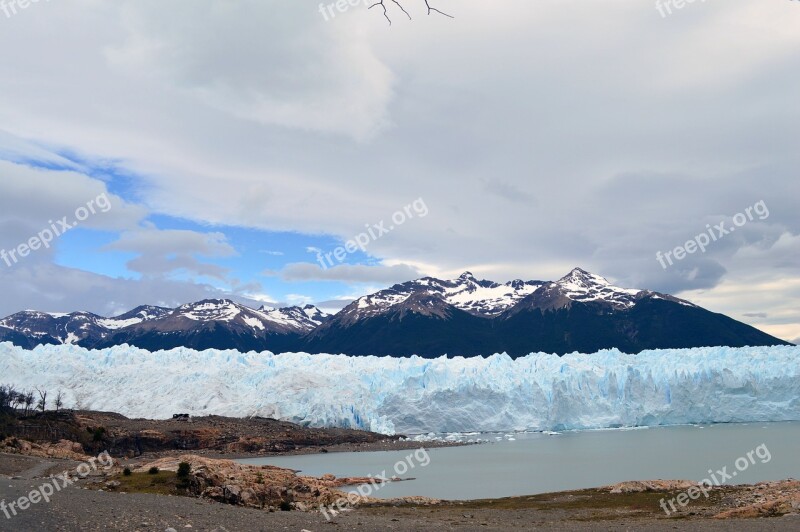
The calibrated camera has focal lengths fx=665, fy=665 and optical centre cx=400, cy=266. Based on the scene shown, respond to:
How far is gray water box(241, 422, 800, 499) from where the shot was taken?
40.3 m

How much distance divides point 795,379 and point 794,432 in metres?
18.3

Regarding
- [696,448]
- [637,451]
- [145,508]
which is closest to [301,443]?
[637,451]

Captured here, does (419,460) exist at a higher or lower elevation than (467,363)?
lower

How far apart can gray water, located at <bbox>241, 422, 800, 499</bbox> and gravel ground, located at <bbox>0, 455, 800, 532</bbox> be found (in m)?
11.3

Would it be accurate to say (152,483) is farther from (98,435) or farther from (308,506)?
(98,435)

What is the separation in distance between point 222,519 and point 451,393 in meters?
70.9

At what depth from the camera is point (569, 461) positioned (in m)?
53.8

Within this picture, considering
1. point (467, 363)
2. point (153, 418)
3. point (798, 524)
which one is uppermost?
point (467, 363)

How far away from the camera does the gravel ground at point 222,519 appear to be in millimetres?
14086

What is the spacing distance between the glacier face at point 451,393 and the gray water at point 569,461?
7.52m

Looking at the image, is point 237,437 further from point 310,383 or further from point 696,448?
point 696,448

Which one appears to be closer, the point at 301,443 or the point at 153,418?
the point at 301,443

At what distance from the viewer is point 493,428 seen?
89.1 metres

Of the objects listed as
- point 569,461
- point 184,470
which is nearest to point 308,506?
point 184,470
